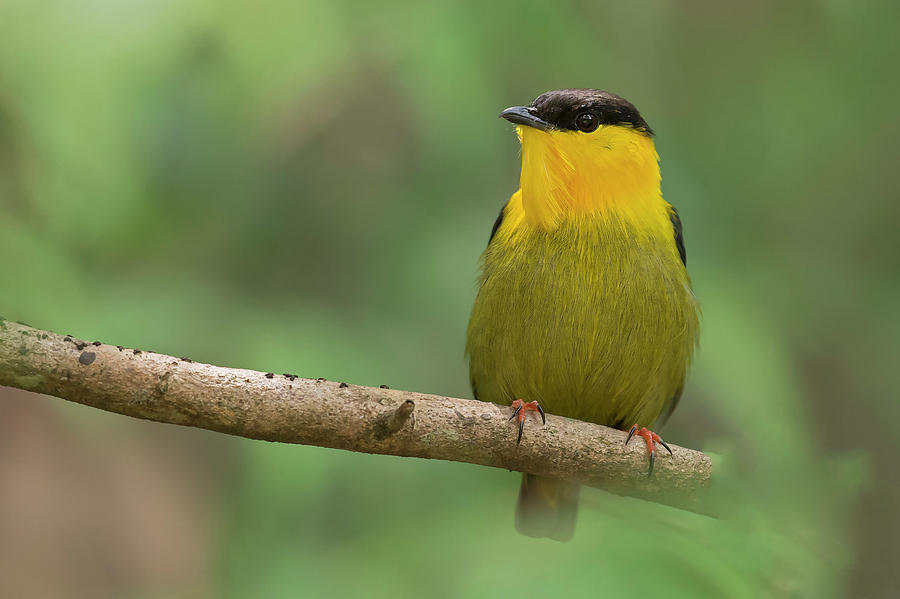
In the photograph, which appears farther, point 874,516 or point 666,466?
point 666,466

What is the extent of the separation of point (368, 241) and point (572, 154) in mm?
1264

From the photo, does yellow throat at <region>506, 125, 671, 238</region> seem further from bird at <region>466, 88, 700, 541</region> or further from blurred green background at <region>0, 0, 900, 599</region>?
blurred green background at <region>0, 0, 900, 599</region>

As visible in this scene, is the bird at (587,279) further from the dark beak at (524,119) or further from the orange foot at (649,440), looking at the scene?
the orange foot at (649,440)

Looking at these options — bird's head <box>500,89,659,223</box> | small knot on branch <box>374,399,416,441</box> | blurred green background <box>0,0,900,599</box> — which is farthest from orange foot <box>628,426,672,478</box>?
small knot on branch <box>374,399,416,441</box>

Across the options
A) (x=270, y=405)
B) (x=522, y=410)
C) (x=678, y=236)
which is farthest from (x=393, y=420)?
(x=678, y=236)

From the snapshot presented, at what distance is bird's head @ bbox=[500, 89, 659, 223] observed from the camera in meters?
3.11

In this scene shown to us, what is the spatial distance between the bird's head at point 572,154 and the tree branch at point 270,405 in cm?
92

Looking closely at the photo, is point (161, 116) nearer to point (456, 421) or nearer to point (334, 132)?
point (334, 132)

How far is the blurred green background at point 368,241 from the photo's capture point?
3.26m

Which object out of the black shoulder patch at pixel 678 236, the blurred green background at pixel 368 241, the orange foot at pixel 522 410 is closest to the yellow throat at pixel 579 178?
the black shoulder patch at pixel 678 236

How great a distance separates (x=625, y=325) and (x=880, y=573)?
1.18m

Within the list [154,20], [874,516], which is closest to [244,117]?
[154,20]

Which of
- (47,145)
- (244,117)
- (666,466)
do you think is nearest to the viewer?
(666,466)

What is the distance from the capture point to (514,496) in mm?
3570
